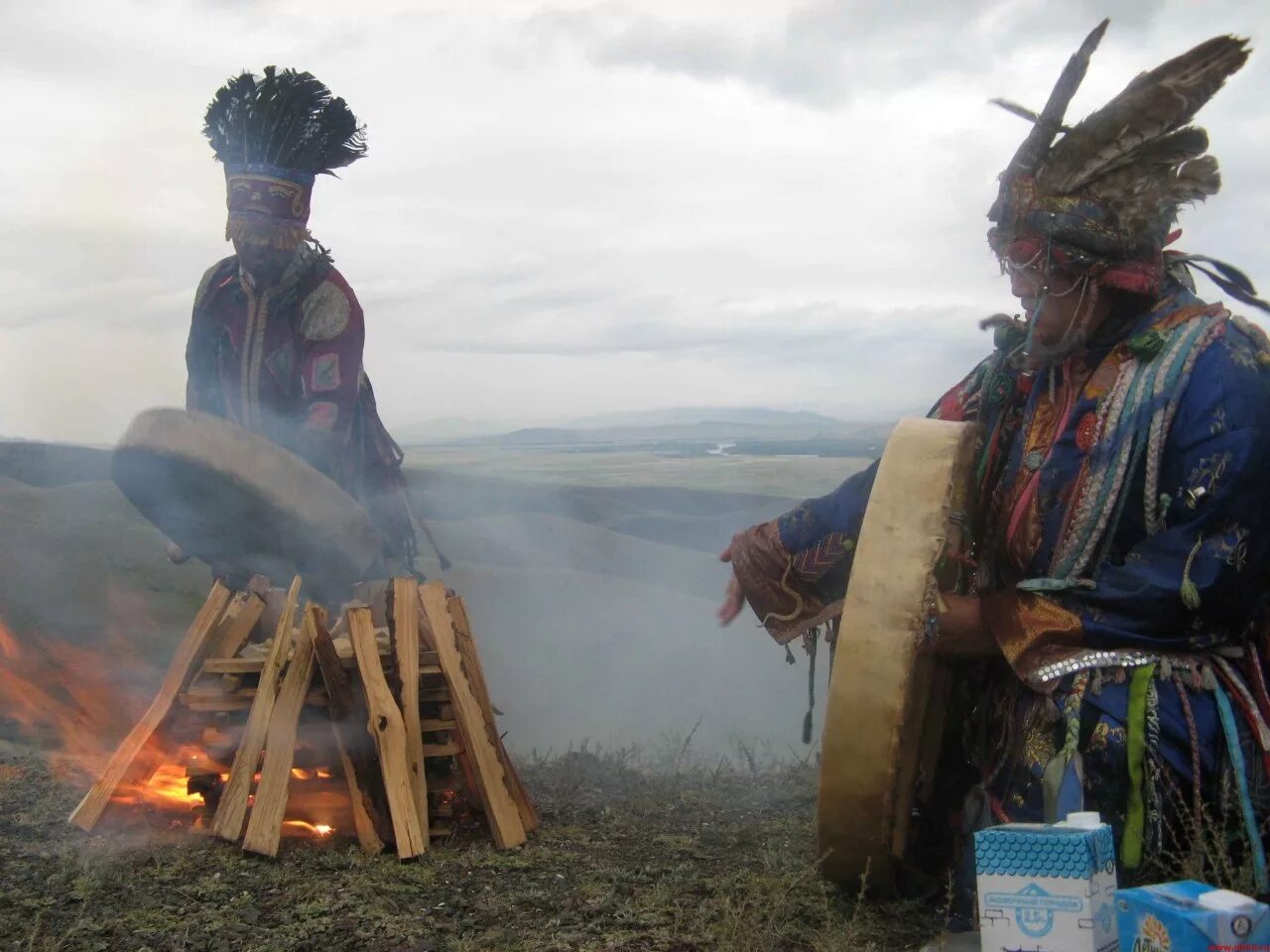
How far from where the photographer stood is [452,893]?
4.00 metres

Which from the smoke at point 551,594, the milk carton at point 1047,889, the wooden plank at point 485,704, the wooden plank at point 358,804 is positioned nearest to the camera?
the milk carton at point 1047,889

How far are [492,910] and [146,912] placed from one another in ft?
3.10

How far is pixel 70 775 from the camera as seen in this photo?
5.38 meters

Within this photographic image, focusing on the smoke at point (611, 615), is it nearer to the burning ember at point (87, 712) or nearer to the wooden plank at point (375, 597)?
the burning ember at point (87, 712)

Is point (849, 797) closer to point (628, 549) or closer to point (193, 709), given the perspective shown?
point (193, 709)

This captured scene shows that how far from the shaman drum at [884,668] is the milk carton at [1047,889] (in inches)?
25.7

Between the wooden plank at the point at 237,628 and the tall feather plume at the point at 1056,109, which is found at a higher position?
the tall feather plume at the point at 1056,109

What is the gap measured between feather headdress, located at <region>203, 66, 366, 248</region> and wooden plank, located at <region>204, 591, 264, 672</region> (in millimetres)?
1921

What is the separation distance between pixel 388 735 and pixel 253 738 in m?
0.45

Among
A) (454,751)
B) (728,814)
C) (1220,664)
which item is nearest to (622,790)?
(728,814)

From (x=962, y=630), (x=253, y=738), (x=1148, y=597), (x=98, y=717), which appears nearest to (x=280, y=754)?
(x=253, y=738)

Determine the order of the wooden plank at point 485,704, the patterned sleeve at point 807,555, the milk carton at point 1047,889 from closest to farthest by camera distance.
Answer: the milk carton at point 1047,889 < the patterned sleeve at point 807,555 < the wooden plank at point 485,704

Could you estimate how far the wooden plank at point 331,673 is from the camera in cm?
453

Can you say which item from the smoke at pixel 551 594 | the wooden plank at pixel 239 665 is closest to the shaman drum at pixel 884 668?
the wooden plank at pixel 239 665
